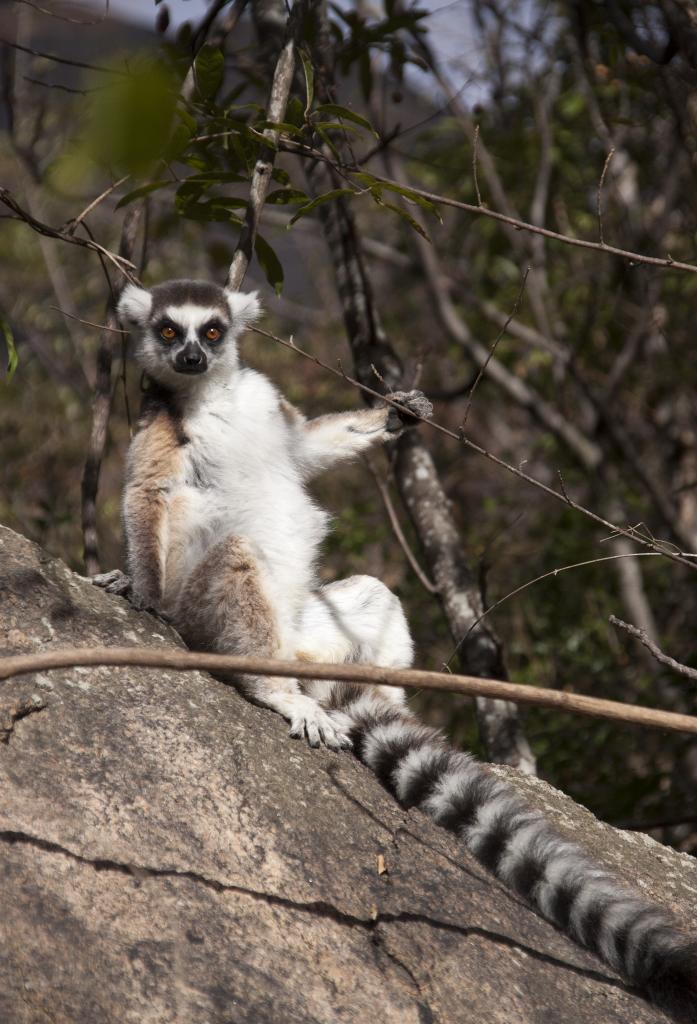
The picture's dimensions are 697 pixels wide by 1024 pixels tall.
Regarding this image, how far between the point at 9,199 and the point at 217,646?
64.3 inches

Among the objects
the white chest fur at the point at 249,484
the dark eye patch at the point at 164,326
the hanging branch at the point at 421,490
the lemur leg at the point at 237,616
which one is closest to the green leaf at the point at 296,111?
the hanging branch at the point at 421,490

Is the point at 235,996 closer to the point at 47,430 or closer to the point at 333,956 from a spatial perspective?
the point at 333,956

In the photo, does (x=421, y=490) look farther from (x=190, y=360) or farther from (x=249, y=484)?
(x=190, y=360)

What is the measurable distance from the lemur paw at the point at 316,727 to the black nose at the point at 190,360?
52.2 inches

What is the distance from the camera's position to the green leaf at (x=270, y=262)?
3846 mm

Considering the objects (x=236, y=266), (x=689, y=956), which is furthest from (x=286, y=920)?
(x=236, y=266)

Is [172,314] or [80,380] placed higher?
[172,314]

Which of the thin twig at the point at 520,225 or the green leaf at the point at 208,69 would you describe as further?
the green leaf at the point at 208,69

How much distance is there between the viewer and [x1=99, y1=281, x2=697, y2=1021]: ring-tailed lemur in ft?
9.15

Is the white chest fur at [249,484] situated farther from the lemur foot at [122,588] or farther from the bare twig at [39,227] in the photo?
the bare twig at [39,227]

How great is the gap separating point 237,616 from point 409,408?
→ 110cm

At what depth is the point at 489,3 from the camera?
7.14 m

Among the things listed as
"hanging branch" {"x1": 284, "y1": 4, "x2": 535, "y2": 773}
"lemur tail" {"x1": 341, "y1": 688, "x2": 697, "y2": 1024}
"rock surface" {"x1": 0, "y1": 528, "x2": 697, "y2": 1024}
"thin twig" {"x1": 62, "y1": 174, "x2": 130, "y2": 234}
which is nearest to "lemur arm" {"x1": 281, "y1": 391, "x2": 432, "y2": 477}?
"hanging branch" {"x1": 284, "y1": 4, "x2": 535, "y2": 773}

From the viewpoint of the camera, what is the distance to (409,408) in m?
3.91
